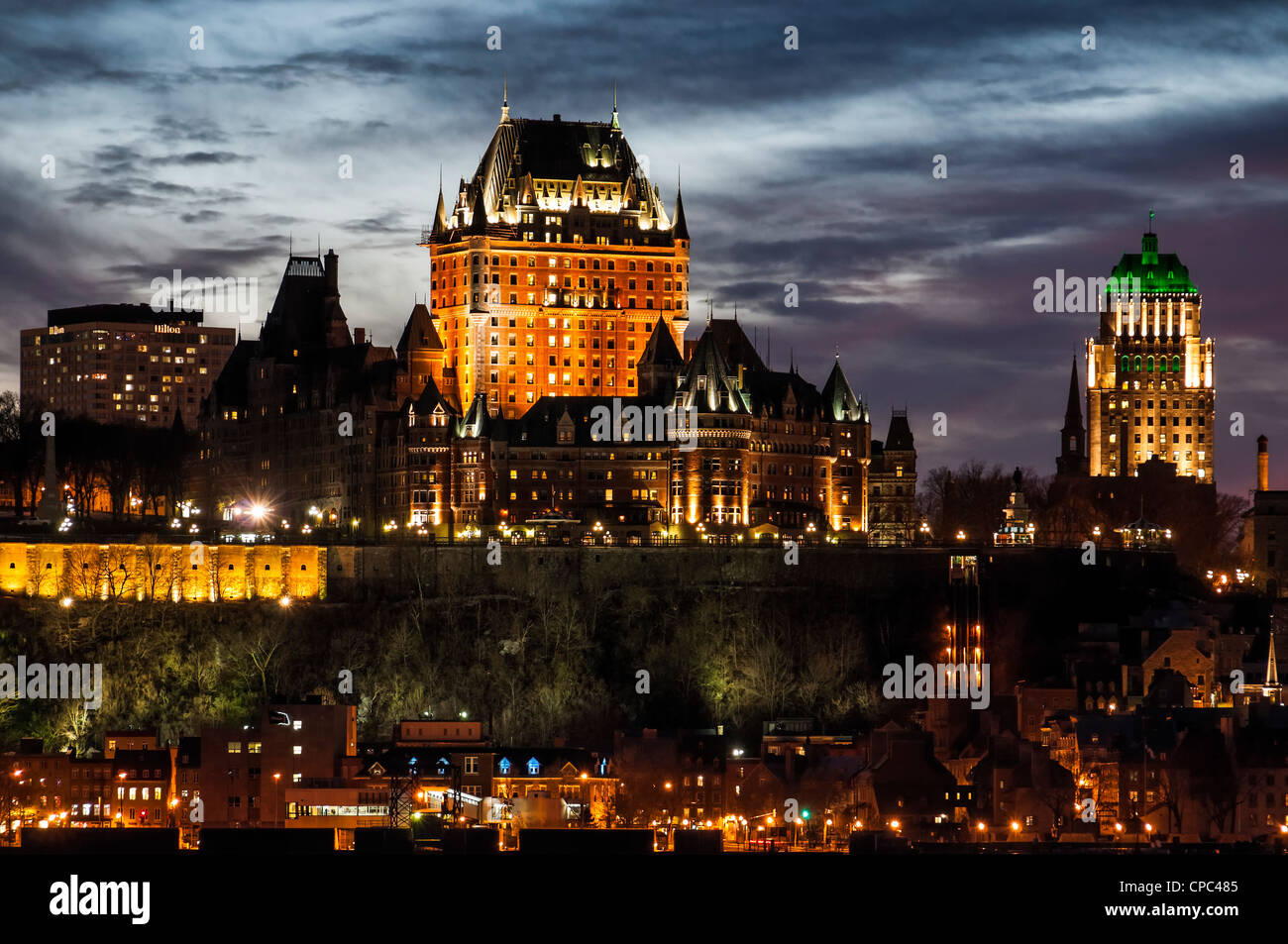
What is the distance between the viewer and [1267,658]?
17988 cm

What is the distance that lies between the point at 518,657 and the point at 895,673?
20.6 metres

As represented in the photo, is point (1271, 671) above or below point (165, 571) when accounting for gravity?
below

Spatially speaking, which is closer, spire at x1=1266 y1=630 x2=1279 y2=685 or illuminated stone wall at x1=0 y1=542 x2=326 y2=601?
spire at x1=1266 y1=630 x2=1279 y2=685

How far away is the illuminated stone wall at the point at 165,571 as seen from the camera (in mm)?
184625

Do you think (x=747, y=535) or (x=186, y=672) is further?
(x=747, y=535)

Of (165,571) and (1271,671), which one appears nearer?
(1271,671)

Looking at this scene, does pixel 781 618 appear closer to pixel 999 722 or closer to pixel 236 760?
pixel 999 722

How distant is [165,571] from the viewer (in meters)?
185

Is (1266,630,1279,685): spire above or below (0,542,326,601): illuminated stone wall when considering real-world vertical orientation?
below

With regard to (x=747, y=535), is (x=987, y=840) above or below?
below

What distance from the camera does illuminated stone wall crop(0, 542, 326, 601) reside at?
606ft

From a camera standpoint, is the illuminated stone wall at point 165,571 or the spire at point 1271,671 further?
the illuminated stone wall at point 165,571
